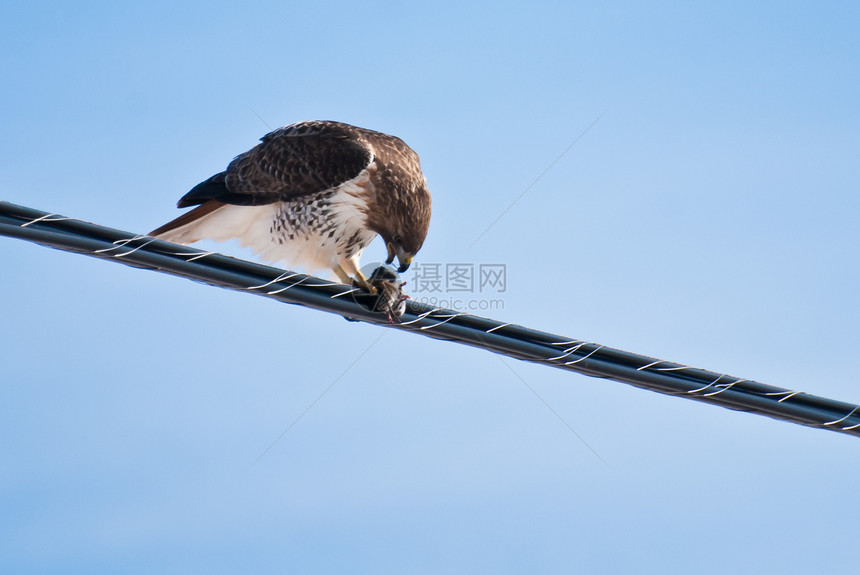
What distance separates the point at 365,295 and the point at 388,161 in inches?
90.2

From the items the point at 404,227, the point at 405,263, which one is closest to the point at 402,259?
the point at 405,263

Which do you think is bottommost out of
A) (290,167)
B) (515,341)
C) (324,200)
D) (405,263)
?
(515,341)

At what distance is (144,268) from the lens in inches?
137

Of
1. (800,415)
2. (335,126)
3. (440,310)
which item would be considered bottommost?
(800,415)

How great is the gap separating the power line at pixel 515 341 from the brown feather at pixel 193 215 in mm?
3008

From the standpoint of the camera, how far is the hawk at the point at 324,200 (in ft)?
20.3

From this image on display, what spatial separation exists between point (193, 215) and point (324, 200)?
1.25 m

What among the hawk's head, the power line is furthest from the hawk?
the power line

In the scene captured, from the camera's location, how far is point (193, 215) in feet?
22.4

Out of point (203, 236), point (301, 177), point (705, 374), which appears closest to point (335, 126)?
point (301, 177)

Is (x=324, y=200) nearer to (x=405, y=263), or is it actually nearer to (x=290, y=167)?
(x=290, y=167)

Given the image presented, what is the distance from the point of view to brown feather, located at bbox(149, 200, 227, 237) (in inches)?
265

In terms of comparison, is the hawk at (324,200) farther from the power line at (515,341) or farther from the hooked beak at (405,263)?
the power line at (515,341)

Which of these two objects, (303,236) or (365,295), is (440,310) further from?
(303,236)
